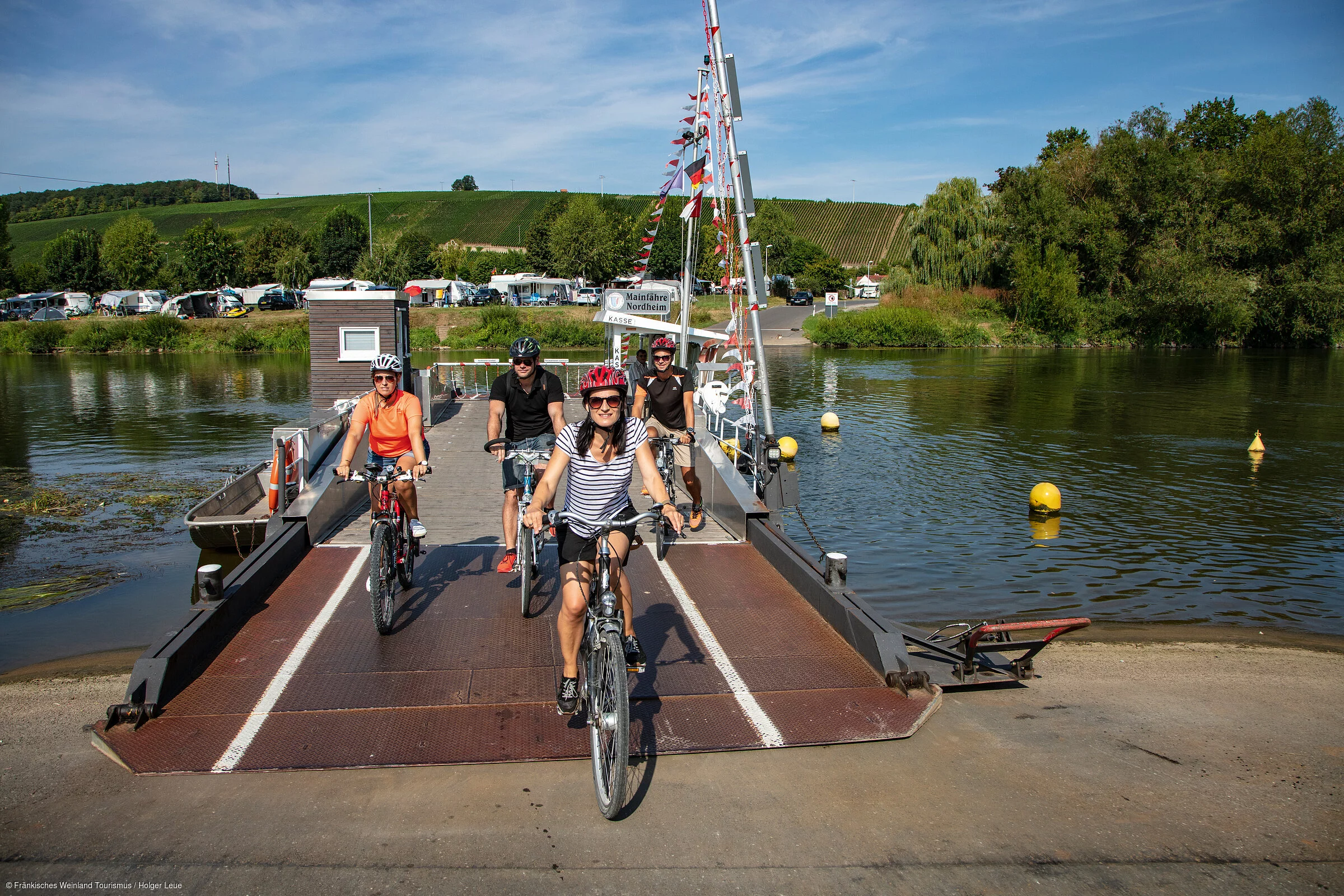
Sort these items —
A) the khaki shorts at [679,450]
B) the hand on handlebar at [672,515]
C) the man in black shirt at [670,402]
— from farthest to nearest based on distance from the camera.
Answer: the khaki shorts at [679,450], the man in black shirt at [670,402], the hand on handlebar at [672,515]

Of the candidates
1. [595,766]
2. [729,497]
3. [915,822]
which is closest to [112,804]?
[595,766]

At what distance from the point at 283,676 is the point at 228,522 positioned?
619 centimetres

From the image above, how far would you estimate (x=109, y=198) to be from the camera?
165125mm

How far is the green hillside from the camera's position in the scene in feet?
419

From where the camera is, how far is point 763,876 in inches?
163

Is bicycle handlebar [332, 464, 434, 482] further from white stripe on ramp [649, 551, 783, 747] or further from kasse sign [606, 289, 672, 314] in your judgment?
kasse sign [606, 289, 672, 314]

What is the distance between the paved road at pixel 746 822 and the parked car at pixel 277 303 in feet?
232

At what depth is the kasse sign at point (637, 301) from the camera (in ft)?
69.8

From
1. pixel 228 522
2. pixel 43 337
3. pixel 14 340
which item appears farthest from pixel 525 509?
pixel 14 340

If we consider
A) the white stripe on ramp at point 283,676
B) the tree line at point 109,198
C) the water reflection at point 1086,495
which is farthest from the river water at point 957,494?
the tree line at point 109,198

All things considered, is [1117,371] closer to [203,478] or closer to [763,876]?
[203,478]

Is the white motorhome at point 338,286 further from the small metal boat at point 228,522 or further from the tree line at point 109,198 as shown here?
the tree line at point 109,198

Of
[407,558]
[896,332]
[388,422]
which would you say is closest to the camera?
[388,422]

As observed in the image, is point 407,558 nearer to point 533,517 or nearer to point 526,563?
point 526,563
